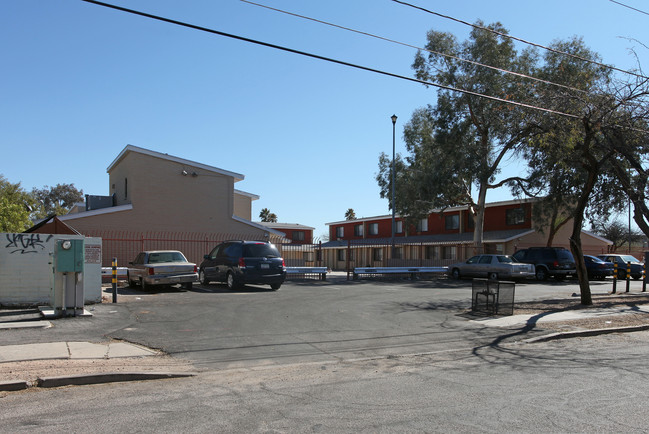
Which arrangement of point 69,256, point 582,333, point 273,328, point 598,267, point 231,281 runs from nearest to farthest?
point 273,328
point 69,256
point 582,333
point 231,281
point 598,267

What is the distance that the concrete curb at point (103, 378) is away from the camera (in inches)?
259

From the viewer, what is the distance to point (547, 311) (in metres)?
14.5

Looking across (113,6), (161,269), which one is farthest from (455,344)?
(161,269)

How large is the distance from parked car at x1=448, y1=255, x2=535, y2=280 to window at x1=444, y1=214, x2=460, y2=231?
17521mm

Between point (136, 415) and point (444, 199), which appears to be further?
point (444, 199)

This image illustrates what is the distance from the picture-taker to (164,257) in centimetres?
1798

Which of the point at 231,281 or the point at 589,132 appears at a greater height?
the point at 589,132

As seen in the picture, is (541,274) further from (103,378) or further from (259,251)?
(103,378)

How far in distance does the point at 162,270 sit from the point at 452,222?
1387 inches

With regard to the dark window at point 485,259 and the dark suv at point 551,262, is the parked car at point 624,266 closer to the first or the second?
the dark suv at point 551,262

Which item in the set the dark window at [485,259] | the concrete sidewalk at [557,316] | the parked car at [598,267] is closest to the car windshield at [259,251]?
the concrete sidewalk at [557,316]

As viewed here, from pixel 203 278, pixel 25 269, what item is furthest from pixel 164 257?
pixel 25 269

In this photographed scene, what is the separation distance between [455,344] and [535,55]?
3039 centimetres

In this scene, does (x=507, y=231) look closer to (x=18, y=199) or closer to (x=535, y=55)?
(x=535, y=55)
